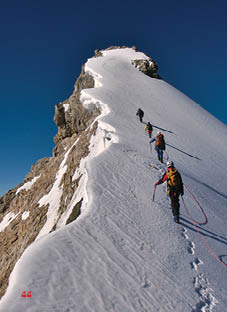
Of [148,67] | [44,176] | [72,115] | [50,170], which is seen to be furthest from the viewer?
[148,67]

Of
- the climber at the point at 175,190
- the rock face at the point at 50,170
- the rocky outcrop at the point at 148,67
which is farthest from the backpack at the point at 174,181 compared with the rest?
the rocky outcrop at the point at 148,67

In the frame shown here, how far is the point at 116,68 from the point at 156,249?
3604cm

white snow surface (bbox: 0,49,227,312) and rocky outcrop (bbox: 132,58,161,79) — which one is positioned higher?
rocky outcrop (bbox: 132,58,161,79)

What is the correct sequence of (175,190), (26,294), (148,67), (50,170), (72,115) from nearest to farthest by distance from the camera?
(26,294) < (175,190) < (50,170) < (72,115) < (148,67)

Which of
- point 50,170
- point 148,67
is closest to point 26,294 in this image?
point 50,170

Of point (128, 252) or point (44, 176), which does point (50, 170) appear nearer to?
point (44, 176)

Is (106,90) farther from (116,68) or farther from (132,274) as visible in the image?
(132,274)

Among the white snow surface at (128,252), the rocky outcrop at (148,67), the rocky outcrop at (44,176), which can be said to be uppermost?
the rocky outcrop at (148,67)

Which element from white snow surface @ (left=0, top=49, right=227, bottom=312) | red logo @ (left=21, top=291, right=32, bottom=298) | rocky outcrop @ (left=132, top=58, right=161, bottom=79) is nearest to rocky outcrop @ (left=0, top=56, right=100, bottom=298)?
white snow surface @ (left=0, top=49, right=227, bottom=312)

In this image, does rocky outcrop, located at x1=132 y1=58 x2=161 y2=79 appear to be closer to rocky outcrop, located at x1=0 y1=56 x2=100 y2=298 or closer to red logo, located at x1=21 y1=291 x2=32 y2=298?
rocky outcrop, located at x1=0 y1=56 x2=100 y2=298

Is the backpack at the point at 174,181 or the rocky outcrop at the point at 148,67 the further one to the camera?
the rocky outcrop at the point at 148,67

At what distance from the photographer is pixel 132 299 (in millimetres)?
3980

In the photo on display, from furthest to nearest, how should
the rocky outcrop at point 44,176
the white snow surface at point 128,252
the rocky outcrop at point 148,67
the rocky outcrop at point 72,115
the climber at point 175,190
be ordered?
the rocky outcrop at point 148,67 < the rocky outcrop at point 72,115 < the rocky outcrop at point 44,176 < the climber at point 175,190 < the white snow surface at point 128,252

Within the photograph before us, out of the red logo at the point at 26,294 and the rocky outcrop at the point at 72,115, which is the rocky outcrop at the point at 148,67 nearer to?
the rocky outcrop at the point at 72,115
